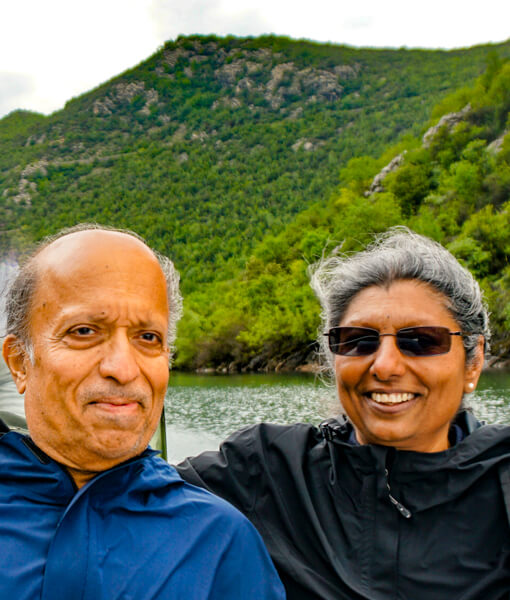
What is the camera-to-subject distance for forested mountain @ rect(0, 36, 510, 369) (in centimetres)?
4669

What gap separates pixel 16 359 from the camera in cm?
152

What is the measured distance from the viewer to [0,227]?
113 inches

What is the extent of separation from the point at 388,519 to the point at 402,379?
46 cm

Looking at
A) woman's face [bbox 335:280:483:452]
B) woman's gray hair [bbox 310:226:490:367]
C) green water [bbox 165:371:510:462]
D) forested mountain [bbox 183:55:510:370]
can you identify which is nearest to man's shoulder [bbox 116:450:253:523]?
woman's face [bbox 335:280:483:452]

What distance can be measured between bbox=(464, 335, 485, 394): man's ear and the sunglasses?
16 cm

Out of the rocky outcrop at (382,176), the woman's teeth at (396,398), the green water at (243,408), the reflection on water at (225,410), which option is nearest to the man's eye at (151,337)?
the woman's teeth at (396,398)

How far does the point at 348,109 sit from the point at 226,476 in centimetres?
12994

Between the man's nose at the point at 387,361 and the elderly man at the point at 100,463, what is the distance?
779 millimetres

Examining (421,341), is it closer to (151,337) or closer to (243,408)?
(151,337)

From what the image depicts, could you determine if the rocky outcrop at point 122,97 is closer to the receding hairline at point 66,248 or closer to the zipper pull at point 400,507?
the receding hairline at point 66,248

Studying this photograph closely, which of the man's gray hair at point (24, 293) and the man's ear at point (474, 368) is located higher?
the man's gray hair at point (24, 293)

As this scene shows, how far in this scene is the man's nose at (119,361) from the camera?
137 cm

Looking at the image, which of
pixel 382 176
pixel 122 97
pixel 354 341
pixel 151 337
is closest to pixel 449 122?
pixel 382 176

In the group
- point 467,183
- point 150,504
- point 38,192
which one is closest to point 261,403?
point 150,504
